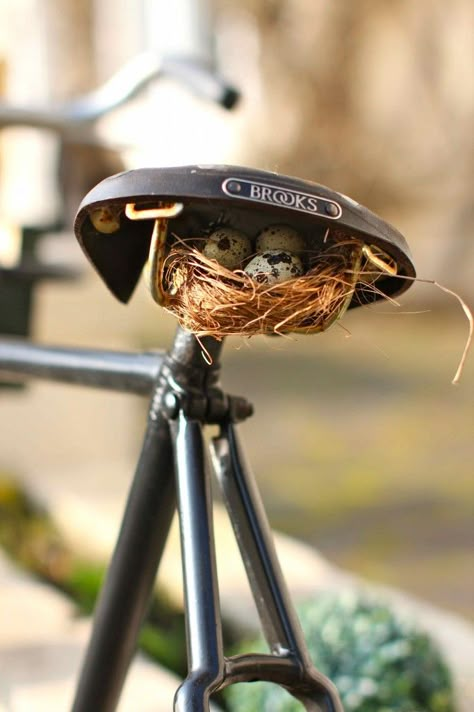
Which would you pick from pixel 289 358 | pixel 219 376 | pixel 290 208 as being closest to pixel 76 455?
pixel 219 376

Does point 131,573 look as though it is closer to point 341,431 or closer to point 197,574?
point 197,574

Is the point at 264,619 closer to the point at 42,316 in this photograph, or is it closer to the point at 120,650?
the point at 120,650

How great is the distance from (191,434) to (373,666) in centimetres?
47

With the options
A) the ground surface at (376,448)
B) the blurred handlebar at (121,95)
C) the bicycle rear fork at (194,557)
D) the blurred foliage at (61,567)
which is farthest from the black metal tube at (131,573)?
the blurred foliage at (61,567)

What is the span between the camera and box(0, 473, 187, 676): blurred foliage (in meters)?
1.30

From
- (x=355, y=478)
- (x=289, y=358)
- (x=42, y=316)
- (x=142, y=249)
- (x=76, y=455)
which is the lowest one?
(x=289, y=358)

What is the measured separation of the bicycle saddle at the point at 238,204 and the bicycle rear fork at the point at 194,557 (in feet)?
0.39

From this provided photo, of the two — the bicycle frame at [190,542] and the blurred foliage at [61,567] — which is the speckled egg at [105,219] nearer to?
the bicycle frame at [190,542]

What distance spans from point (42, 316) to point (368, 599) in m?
1.67

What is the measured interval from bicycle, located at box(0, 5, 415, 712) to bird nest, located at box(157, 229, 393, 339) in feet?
0.04

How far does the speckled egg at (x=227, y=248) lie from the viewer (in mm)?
465

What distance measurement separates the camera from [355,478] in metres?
3.47

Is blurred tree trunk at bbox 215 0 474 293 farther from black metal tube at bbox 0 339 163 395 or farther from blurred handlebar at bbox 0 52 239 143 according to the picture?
black metal tube at bbox 0 339 163 395

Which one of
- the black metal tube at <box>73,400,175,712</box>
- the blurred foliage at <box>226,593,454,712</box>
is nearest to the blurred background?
the blurred foliage at <box>226,593,454,712</box>
